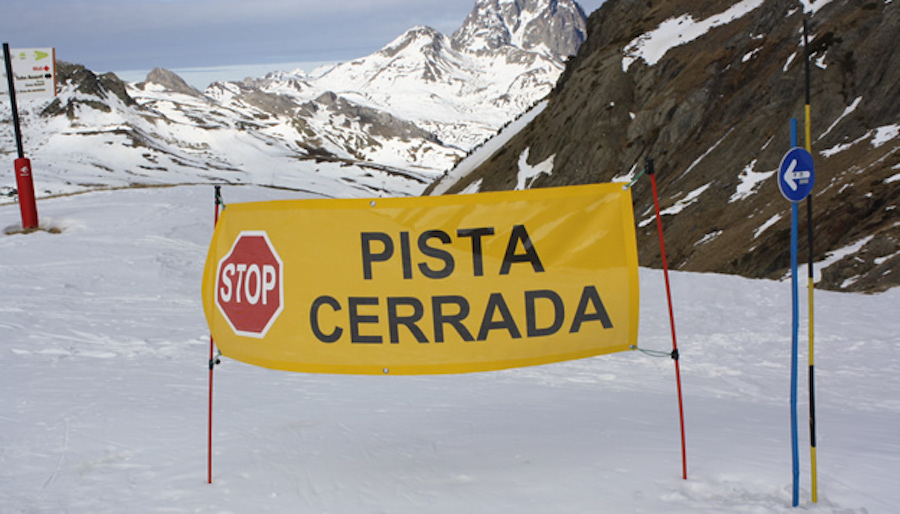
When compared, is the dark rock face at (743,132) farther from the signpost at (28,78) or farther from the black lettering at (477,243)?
the signpost at (28,78)

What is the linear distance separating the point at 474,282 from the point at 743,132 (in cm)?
3675

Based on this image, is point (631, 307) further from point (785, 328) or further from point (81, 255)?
point (81, 255)

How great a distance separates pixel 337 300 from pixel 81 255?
577 inches

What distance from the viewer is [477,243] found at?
204 inches

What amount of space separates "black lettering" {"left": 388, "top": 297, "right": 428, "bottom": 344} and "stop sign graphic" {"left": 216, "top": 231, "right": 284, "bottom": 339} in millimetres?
920

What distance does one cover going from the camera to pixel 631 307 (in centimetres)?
521

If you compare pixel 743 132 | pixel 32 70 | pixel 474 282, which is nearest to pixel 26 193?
pixel 32 70

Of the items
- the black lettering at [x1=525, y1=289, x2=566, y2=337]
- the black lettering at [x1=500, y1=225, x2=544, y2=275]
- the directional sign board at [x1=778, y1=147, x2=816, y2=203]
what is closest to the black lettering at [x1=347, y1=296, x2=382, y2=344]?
the black lettering at [x1=500, y1=225, x2=544, y2=275]

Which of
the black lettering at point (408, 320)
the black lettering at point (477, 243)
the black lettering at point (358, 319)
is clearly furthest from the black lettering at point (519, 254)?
the black lettering at point (358, 319)

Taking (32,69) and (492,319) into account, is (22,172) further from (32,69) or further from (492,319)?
(492,319)

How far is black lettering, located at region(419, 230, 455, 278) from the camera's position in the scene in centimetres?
516

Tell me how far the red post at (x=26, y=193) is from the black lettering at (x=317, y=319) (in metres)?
15.5

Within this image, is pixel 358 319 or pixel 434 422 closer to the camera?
pixel 358 319

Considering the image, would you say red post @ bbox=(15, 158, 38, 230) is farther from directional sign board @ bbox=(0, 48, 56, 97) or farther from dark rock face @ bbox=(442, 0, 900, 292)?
dark rock face @ bbox=(442, 0, 900, 292)
